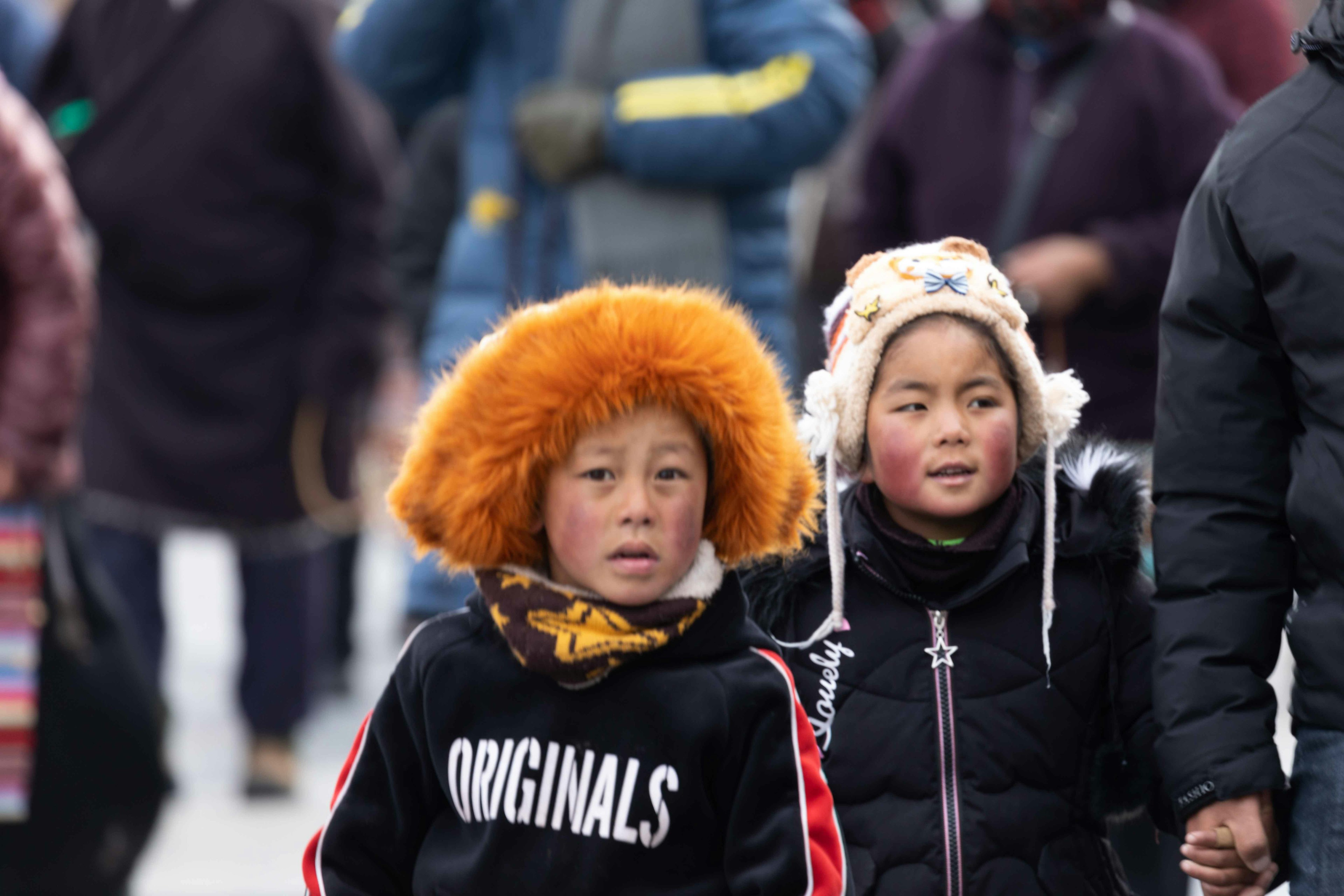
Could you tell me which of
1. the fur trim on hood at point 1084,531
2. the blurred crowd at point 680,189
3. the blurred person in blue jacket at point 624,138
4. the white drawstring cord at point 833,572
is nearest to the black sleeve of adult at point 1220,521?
the fur trim on hood at point 1084,531

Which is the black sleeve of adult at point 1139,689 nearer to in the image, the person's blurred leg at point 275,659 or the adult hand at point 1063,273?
the adult hand at point 1063,273

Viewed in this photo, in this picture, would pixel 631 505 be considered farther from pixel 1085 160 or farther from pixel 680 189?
pixel 1085 160

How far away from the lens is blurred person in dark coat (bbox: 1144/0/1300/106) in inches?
183

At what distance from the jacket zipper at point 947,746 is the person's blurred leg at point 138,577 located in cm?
322

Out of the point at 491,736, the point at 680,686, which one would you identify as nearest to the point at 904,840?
the point at 680,686

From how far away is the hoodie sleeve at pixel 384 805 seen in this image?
245 cm

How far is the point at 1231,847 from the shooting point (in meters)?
2.45

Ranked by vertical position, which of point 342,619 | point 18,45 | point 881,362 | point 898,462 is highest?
point 18,45

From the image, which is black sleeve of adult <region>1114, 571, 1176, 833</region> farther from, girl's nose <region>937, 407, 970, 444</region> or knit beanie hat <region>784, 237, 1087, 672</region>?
girl's nose <region>937, 407, 970, 444</region>

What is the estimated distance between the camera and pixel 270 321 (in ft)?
18.1

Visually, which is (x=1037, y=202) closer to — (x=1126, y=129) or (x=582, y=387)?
(x=1126, y=129)

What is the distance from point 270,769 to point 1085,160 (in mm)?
2777

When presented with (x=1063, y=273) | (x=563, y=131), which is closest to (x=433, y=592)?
(x=563, y=131)

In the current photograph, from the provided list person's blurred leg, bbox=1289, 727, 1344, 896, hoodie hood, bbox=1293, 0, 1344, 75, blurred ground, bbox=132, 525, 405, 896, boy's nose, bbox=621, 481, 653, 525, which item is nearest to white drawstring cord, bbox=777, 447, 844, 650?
boy's nose, bbox=621, 481, 653, 525
